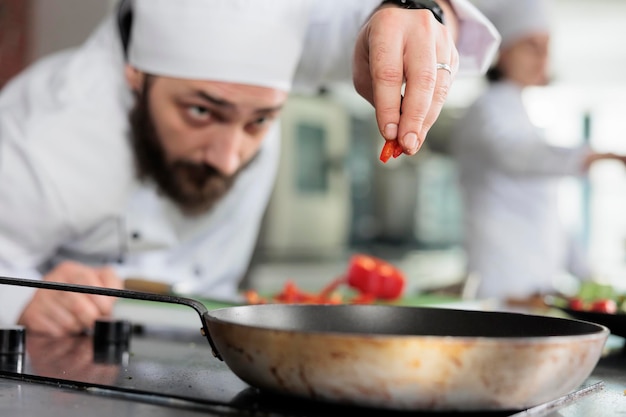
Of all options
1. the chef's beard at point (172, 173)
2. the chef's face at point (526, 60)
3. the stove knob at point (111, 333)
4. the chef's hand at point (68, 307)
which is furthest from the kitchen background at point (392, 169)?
the stove knob at point (111, 333)

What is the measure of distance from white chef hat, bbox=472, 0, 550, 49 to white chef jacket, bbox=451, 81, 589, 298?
0.69 ft

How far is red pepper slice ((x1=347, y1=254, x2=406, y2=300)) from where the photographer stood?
1.97 metres

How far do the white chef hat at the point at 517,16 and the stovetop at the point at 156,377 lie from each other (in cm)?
226

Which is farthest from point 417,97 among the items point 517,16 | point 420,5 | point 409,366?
point 517,16

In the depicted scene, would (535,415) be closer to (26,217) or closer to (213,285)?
(26,217)

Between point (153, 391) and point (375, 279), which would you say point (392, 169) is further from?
point (153, 391)

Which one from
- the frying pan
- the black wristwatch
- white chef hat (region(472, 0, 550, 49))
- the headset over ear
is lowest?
the frying pan

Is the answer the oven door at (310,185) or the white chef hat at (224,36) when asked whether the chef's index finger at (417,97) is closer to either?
the white chef hat at (224,36)

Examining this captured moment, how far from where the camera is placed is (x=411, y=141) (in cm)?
78

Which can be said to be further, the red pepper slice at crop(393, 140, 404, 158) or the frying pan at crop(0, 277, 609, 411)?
the red pepper slice at crop(393, 140, 404, 158)

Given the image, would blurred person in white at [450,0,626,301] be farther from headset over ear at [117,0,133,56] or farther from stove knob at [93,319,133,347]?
stove knob at [93,319,133,347]

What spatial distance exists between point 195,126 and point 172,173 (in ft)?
0.48

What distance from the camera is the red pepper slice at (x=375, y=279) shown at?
1.97 metres

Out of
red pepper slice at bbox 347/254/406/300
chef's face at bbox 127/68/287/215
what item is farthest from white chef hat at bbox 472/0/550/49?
chef's face at bbox 127/68/287/215
